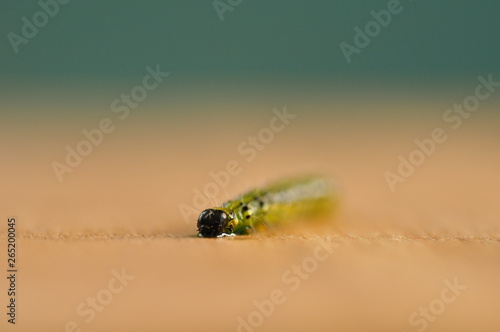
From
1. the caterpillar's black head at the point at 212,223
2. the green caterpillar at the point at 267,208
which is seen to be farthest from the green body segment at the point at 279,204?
the caterpillar's black head at the point at 212,223

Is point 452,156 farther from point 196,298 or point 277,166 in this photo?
point 196,298

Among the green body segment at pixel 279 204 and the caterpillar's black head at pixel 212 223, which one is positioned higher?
the green body segment at pixel 279 204

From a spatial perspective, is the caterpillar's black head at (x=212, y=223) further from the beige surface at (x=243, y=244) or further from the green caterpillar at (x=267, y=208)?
the beige surface at (x=243, y=244)

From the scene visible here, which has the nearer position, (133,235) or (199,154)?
(133,235)

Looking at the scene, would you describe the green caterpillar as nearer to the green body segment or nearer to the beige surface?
the green body segment

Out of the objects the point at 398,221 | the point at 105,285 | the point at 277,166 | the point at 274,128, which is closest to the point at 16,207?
the point at 105,285

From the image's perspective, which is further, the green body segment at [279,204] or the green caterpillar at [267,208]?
the green body segment at [279,204]

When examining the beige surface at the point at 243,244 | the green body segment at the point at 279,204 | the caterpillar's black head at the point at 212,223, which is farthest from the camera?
the green body segment at the point at 279,204

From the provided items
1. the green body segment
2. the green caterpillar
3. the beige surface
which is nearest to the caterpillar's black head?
the green caterpillar
